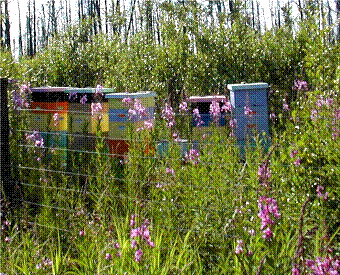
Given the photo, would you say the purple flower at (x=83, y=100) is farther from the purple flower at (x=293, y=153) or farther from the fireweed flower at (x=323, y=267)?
the fireweed flower at (x=323, y=267)

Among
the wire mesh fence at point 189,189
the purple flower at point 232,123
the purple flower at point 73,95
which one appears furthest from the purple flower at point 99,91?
the purple flower at point 232,123

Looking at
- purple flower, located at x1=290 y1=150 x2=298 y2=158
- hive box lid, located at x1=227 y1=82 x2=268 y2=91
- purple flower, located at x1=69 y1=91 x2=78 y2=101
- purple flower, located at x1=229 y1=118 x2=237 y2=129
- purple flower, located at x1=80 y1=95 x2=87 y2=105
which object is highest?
hive box lid, located at x1=227 y1=82 x2=268 y2=91

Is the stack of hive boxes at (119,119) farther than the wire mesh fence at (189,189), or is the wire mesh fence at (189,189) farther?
the stack of hive boxes at (119,119)

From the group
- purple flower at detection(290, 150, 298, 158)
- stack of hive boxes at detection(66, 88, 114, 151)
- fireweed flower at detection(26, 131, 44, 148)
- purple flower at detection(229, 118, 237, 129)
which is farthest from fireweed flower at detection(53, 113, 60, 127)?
purple flower at detection(290, 150, 298, 158)

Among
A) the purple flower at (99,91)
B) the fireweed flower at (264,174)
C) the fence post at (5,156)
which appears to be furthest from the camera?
the purple flower at (99,91)

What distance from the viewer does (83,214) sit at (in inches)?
152

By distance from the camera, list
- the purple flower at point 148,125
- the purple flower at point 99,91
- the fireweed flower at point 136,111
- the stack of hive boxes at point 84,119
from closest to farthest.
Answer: the purple flower at point 148,125, the fireweed flower at point 136,111, the stack of hive boxes at point 84,119, the purple flower at point 99,91

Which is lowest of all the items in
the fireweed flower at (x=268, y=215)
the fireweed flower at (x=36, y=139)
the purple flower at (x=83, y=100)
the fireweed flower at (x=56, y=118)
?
the fireweed flower at (x=268, y=215)

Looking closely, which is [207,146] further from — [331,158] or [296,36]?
[296,36]

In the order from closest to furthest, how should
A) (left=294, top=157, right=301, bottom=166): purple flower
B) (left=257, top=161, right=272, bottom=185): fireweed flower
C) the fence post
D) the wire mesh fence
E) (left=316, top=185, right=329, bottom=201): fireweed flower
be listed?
(left=257, top=161, right=272, bottom=185): fireweed flower → (left=316, top=185, right=329, bottom=201): fireweed flower → the wire mesh fence → (left=294, top=157, right=301, bottom=166): purple flower → the fence post

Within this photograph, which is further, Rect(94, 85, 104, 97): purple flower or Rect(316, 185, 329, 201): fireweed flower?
Rect(94, 85, 104, 97): purple flower

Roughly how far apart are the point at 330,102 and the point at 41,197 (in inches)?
101

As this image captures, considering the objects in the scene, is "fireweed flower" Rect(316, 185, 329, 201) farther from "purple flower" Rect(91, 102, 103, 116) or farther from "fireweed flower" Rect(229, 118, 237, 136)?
"purple flower" Rect(91, 102, 103, 116)

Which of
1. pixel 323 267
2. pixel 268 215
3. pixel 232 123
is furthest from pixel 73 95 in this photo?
pixel 323 267
